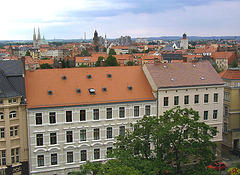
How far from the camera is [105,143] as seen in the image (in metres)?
44.7

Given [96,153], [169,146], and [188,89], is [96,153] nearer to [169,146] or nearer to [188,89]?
[169,146]

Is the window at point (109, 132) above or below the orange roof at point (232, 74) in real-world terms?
below

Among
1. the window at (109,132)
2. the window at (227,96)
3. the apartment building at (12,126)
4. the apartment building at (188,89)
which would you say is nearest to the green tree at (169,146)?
the window at (109,132)

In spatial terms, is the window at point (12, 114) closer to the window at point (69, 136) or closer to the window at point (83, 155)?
the window at point (69, 136)

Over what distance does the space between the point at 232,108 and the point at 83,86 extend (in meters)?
28.6

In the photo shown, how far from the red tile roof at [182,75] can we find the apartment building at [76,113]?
2836 mm

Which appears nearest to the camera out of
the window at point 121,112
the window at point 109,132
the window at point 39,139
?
the window at point 39,139

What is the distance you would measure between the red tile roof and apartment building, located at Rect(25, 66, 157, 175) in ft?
9.31

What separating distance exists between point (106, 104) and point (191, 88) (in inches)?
584

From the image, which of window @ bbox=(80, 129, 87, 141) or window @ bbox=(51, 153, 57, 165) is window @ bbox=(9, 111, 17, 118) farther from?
window @ bbox=(80, 129, 87, 141)

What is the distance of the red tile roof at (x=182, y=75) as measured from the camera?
4846cm

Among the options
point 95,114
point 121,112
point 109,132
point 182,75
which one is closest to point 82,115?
point 95,114

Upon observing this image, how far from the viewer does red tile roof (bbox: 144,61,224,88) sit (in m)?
48.5

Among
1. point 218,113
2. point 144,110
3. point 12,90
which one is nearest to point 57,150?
point 12,90
